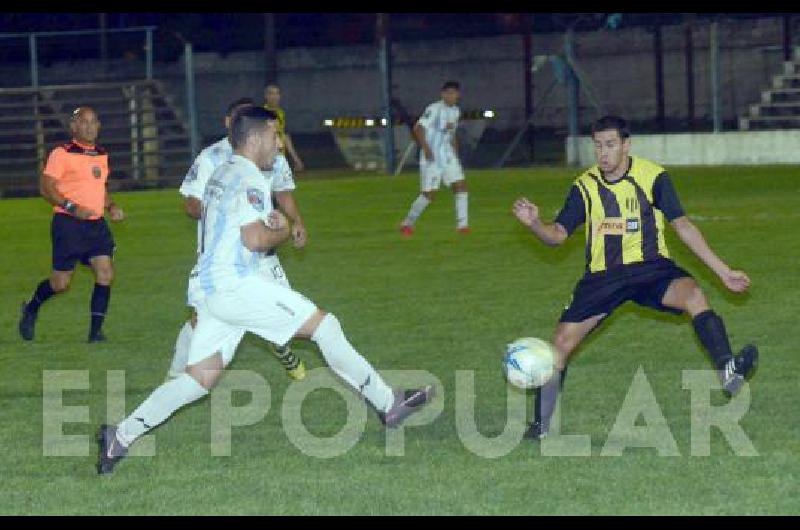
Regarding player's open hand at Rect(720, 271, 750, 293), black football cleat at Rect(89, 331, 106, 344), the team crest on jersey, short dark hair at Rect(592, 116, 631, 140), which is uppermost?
short dark hair at Rect(592, 116, 631, 140)

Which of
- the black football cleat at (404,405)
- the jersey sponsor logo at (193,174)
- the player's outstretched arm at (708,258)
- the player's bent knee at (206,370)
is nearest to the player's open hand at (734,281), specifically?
the player's outstretched arm at (708,258)

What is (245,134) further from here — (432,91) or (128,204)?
(432,91)

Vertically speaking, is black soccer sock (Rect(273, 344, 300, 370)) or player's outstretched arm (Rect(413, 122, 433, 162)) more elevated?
player's outstretched arm (Rect(413, 122, 433, 162))

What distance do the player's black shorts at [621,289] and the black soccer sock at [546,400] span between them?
375 mm

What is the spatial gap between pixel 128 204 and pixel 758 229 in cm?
1291

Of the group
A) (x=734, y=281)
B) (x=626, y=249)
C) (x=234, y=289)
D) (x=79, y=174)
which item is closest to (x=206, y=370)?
(x=234, y=289)

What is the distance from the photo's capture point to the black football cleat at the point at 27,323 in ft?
44.6

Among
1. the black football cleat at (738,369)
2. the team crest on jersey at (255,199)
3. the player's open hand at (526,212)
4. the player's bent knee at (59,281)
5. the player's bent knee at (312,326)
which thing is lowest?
the black football cleat at (738,369)

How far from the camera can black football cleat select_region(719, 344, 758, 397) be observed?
886 cm

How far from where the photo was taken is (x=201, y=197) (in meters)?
11.2

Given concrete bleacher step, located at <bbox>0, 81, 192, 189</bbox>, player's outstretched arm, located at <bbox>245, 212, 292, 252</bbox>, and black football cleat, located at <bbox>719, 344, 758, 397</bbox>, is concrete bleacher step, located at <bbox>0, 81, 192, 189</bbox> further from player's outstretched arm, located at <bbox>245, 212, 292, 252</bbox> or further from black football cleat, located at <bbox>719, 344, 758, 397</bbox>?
player's outstretched arm, located at <bbox>245, 212, 292, 252</bbox>

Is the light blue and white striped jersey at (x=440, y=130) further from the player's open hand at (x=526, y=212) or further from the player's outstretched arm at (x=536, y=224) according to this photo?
the player's open hand at (x=526, y=212)

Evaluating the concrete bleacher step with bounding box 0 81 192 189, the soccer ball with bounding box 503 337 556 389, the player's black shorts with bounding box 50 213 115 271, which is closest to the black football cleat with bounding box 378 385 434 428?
the soccer ball with bounding box 503 337 556 389

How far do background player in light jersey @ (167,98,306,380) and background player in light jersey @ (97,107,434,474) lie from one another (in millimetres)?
1559
